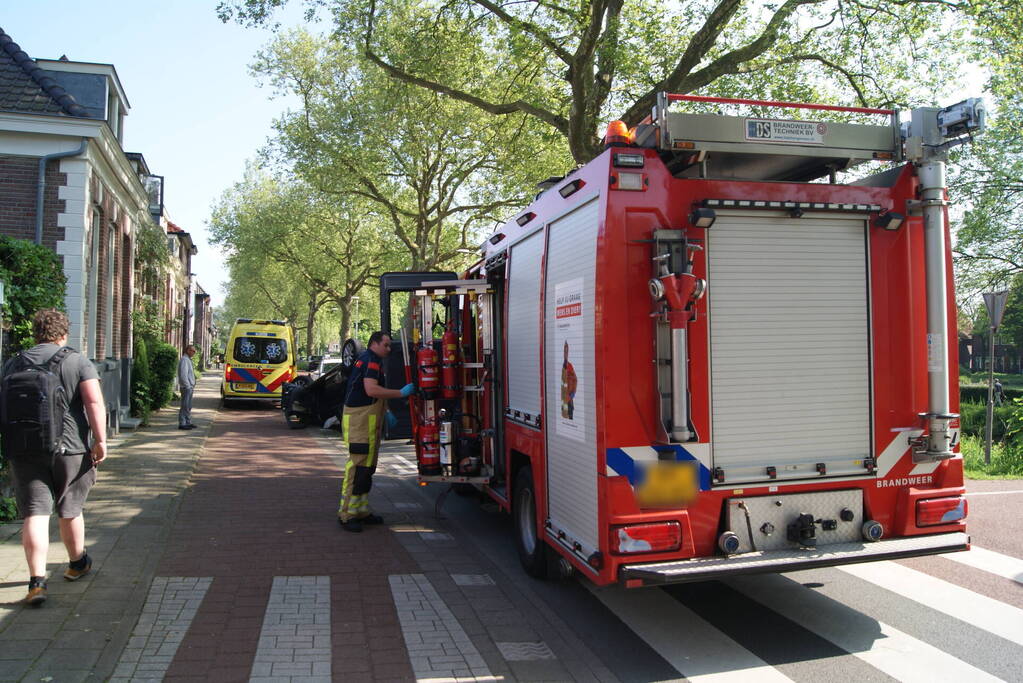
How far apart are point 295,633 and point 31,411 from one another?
2.19 meters

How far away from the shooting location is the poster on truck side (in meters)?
4.49

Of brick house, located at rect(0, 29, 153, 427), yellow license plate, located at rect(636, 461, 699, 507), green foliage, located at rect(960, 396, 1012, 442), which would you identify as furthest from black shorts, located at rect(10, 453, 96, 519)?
green foliage, located at rect(960, 396, 1012, 442)

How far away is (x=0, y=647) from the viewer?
4.07 m

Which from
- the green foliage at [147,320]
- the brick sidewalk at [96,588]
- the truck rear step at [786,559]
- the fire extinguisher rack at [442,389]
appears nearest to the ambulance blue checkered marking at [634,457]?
the truck rear step at [786,559]

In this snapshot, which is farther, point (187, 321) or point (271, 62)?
point (187, 321)

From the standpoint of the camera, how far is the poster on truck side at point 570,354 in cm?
449

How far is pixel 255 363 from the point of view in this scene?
73.8ft

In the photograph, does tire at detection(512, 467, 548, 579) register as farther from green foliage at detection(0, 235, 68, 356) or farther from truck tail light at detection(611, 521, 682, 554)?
green foliage at detection(0, 235, 68, 356)

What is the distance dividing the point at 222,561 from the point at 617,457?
376 centimetres

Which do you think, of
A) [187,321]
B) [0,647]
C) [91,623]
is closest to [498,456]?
[91,623]

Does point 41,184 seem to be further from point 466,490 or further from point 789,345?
point 789,345

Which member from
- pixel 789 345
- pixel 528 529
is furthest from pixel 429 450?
pixel 789 345

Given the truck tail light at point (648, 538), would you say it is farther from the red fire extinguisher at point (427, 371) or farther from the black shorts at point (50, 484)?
the black shorts at point (50, 484)

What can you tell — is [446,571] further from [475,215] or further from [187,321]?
[187,321]
